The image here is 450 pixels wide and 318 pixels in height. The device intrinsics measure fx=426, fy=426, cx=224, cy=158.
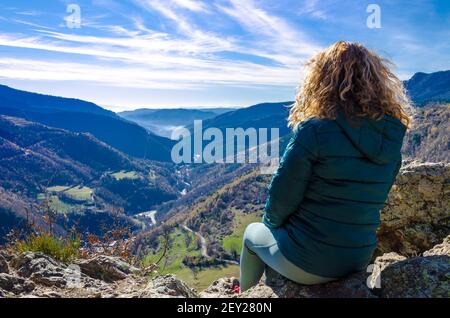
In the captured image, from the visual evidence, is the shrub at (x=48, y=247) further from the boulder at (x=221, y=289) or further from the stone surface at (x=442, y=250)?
the stone surface at (x=442, y=250)

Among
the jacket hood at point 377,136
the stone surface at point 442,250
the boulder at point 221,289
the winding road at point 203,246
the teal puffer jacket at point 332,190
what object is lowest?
the winding road at point 203,246

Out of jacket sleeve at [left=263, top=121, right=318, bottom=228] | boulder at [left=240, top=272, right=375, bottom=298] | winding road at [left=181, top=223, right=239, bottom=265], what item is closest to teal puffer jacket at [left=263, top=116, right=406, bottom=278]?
jacket sleeve at [left=263, top=121, right=318, bottom=228]

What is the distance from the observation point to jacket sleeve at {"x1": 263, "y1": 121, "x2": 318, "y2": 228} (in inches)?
156

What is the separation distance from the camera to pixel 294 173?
13.2ft

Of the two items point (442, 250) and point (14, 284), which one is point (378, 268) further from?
point (14, 284)

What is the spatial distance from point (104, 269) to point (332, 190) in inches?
159

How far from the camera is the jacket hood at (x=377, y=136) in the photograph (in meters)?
4.00

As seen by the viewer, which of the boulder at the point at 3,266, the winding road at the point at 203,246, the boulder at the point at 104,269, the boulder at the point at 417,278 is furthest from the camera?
the winding road at the point at 203,246

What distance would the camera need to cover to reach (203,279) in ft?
438

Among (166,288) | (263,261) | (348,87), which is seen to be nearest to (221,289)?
(166,288)

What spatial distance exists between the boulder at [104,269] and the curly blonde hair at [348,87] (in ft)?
12.5

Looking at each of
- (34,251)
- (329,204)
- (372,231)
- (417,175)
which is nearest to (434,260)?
(372,231)

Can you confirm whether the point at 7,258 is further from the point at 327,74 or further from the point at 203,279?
the point at 203,279

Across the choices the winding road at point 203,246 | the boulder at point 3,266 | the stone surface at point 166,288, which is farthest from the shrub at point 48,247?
the winding road at point 203,246
